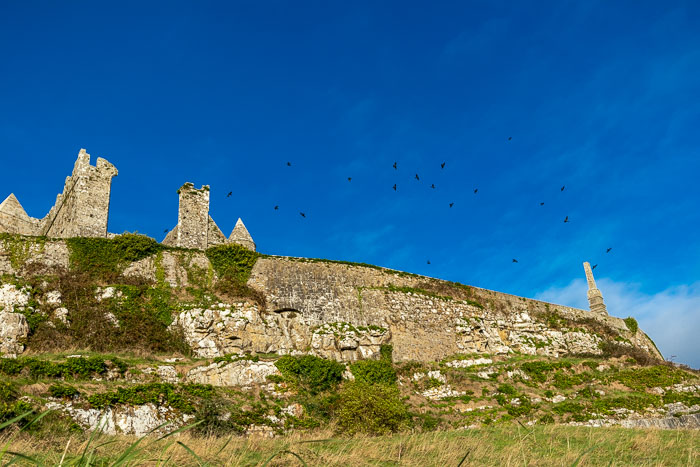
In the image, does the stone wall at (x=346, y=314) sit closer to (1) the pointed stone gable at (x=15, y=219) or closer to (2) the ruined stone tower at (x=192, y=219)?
(2) the ruined stone tower at (x=192, y=219)

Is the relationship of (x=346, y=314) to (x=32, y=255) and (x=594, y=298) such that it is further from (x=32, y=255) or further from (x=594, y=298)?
(x=594, y=298)

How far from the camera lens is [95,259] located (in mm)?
23312

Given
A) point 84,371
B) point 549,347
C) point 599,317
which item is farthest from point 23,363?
point 599,317

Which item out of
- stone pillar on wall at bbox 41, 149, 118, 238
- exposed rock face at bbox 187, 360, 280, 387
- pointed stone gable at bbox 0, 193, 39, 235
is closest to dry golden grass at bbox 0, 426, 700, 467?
exposed rock face at bbox 187, 360, 280, 387

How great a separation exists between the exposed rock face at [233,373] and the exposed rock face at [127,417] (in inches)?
131

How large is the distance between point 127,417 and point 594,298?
3505 cm

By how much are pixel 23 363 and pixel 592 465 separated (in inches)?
614

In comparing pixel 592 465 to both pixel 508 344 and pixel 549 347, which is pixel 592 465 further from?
pixel 549 347

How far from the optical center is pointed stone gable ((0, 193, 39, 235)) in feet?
108

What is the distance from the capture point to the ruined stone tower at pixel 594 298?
125 ft

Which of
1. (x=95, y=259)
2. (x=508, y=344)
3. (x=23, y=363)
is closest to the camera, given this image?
A: (x=23, y=363)

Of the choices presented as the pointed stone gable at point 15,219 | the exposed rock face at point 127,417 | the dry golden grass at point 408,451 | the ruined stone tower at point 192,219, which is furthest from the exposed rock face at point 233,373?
the pointed stone gable at point 15,219

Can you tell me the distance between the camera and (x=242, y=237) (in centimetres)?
3419

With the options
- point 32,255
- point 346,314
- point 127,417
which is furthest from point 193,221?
point 127,417
